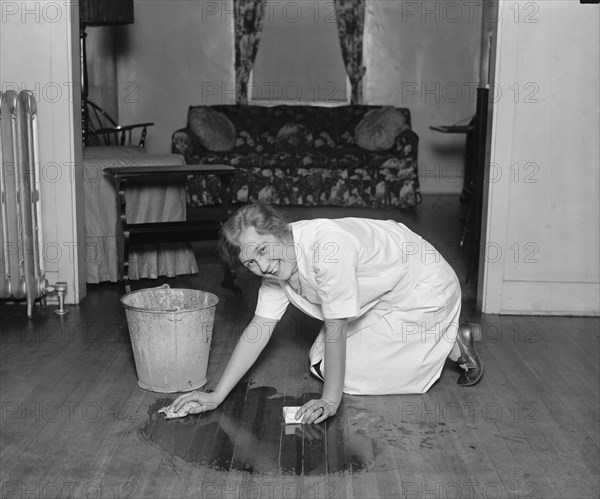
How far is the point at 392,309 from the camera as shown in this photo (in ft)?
10.4

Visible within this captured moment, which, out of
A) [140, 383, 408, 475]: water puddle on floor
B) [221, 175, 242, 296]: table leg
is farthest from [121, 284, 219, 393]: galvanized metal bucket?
[221, 175, 242, 296]: table leg

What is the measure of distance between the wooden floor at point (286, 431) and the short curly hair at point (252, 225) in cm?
63

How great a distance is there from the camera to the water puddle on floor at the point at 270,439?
256 centimetres

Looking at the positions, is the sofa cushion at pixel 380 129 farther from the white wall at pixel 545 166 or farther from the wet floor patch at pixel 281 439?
the wet floor patch at pixel 281 439

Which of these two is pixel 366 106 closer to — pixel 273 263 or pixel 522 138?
pixel 522 138

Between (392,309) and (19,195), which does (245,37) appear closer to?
(19,195)

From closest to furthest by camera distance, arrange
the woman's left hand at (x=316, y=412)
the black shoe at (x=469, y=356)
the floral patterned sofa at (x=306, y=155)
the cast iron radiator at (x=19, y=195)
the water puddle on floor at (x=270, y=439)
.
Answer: the water puddle on floor at (x=270, y=439)
the woman's left hand at (x=316, y=412)
the black shoe at (x=469, y=356)
the cast iron radiator at (x=19, y=195)
the floral patterned sofa at (x=306, y=155)

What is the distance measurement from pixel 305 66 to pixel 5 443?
308 inches

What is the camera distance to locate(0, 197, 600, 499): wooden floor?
2426mm

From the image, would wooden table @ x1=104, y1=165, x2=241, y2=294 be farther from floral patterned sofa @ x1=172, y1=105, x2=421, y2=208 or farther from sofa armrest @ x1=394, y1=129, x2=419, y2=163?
sofa armrest @ x1=394, y1=129, x2=419, y2=163

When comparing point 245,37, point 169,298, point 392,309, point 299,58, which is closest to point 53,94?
point 169,298

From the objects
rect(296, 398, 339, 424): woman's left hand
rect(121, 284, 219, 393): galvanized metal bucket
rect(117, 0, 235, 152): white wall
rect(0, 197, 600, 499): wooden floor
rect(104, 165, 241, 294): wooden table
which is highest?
rect(117, 0, 235, 152): white wall

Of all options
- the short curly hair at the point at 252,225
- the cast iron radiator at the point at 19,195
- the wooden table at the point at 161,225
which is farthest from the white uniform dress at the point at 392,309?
the wooden table at the point at 161,225

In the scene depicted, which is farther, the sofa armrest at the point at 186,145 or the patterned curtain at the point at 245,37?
the patterned curtain at the point at 245,37
